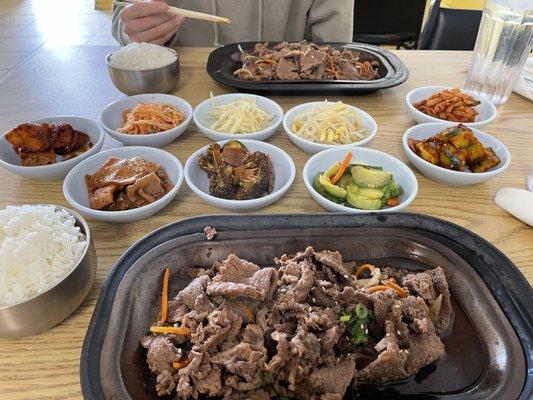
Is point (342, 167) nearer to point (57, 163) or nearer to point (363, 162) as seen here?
point (363, 162)

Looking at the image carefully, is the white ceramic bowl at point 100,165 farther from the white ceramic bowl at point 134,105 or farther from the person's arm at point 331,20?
the person's arm at point 331,20

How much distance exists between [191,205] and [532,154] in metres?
1.86

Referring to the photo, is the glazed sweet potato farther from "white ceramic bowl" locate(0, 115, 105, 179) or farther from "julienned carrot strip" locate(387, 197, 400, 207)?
"white ceramic bowl" locate(0, 115, 105, 179)

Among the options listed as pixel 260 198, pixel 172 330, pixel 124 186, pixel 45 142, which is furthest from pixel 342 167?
pixel 45 142

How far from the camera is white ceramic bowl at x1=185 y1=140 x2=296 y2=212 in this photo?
1.78 m

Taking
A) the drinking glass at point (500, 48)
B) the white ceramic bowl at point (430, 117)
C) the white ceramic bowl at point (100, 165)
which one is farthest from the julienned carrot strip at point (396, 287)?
the drinking glass at point (500, 48)

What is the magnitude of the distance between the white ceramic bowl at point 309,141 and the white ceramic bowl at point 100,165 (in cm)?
66

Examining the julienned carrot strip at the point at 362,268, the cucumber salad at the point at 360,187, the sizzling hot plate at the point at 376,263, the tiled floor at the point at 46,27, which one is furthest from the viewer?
the tiled floor at the point at 46,27

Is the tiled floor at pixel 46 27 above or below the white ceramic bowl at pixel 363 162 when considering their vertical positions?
below

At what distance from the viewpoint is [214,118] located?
2.40 meters

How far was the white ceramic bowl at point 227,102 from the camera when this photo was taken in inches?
86.4

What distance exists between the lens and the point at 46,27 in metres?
7.27

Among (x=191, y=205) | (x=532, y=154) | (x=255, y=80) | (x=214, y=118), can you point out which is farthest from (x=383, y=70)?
(x=191, y=205)

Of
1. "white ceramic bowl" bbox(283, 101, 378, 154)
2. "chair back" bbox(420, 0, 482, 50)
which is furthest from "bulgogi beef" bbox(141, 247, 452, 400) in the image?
"chair back" bbox(420, 0, 482, 50)
